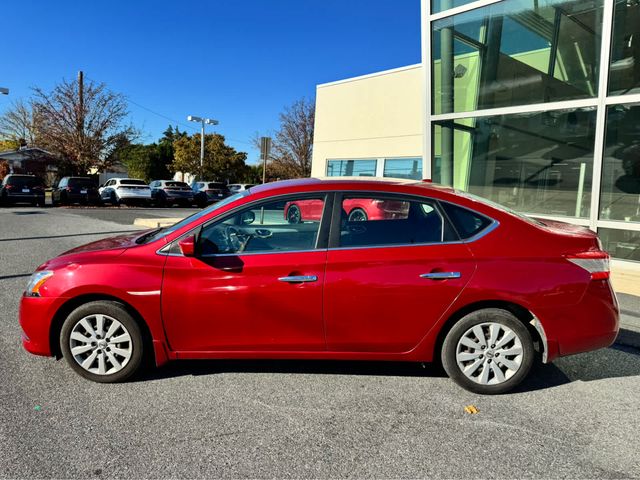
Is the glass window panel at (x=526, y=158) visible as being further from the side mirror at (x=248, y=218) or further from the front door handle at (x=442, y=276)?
the side mirror at (x=248, y=218)

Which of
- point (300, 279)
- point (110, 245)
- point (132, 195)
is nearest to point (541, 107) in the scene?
point (300, 279)

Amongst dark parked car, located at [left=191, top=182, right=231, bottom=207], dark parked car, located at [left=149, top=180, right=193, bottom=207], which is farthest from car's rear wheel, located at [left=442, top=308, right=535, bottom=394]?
dark parked car, located at [left=191, top=182, right=231, bottom=207]

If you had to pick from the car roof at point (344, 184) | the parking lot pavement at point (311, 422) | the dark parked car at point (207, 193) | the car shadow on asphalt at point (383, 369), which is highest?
the dark parked car at point (207, 193)

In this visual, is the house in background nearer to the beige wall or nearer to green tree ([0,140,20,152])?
green tree ([0,140,20,152])

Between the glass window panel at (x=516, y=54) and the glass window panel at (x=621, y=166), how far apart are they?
2.26 ft

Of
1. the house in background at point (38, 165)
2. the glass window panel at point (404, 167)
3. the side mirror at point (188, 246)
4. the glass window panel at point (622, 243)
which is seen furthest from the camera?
the house in background at point (38, 165)

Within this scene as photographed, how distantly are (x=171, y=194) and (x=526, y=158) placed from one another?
20.5 meters

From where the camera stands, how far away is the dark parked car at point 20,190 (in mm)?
20781

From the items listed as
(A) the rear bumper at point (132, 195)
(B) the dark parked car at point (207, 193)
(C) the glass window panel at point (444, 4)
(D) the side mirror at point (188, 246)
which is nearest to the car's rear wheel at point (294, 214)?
(D) the side mirror at point (188, 246)

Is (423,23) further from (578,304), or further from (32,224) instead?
(32,224)

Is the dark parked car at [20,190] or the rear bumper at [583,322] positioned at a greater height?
the dark parked car at [20,190]

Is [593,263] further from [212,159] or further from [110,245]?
[212,159]

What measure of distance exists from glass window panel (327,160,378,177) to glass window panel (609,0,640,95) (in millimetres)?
9105

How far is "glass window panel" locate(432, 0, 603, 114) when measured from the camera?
7.69 m
